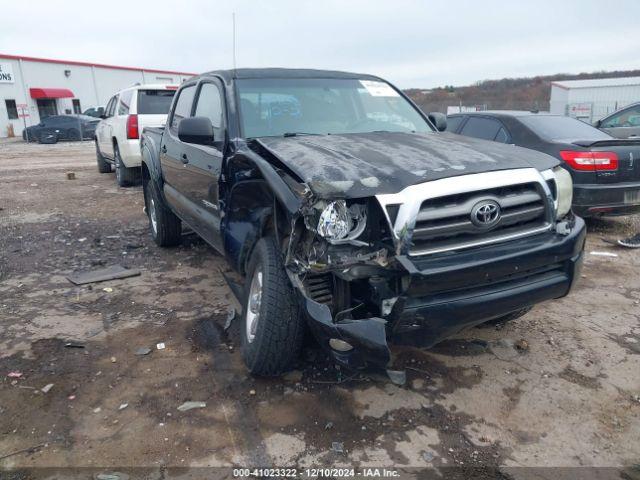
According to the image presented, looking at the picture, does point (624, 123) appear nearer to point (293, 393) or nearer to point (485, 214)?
point (485, 214)

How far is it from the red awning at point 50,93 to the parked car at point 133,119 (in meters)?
30.9

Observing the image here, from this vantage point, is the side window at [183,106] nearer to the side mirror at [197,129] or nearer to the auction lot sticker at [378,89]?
the side mirror at [197,129]

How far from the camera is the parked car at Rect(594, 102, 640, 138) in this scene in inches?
366

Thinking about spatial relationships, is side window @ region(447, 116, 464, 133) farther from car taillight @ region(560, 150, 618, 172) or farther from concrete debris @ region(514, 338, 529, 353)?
concrete debris @ region(514, 338, 529, 353)

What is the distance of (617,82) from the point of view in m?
26.9

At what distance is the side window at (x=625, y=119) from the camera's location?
9.59 meters

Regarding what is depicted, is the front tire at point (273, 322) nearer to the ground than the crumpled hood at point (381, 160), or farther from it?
nearer to the ground

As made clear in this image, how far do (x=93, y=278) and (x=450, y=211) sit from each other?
3.89 m

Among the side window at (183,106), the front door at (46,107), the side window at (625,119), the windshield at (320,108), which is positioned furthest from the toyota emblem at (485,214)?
the front door at (46,107)

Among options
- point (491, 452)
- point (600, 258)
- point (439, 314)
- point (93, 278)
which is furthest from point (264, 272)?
point (600, 258)

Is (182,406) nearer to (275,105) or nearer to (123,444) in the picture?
(123,444)

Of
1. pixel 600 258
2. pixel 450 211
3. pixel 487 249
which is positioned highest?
pixel 450 211

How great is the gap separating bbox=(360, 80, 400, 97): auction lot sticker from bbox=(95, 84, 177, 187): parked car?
5582 millimetres

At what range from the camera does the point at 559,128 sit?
6.50 meters
